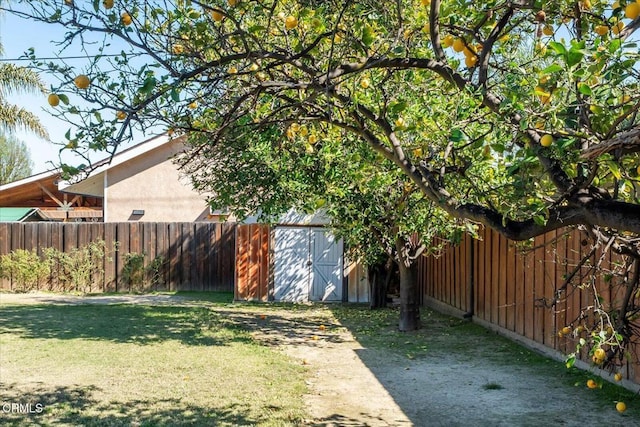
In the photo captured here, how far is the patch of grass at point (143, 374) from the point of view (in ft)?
17.4

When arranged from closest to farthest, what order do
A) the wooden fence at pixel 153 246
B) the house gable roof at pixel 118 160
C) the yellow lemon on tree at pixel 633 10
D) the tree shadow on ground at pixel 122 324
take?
1. the yellow lemon on tree at pixel 633 10
2. the tree shadow on ground at pixel 122 324
3. the wooden fence at pixel 153 246
4. the house gable roof at pixel 118 160

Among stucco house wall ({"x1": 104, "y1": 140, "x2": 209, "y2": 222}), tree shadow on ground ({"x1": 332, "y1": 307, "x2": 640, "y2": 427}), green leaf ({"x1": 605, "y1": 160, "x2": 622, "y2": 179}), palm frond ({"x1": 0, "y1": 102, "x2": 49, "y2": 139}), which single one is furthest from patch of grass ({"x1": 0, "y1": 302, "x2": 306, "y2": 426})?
stucco house wall ({"x1": 104, "y1": 140, "x2": 209, "y2": 222})

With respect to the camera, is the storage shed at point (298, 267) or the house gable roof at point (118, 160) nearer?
the storage shed at point (298, 267)

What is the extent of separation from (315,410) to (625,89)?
13.0 ft

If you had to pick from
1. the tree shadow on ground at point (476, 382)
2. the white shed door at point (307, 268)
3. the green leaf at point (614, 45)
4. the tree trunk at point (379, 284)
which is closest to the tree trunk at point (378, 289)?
the tree trunk at point (379, 284)

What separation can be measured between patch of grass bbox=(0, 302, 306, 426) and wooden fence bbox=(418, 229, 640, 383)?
2.89 m

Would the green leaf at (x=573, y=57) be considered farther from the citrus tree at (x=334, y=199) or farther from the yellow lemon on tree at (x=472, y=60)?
the citrus tree at (x=334, y=199)

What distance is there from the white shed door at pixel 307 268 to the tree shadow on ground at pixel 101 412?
9796 millimetres

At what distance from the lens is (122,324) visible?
10.7 m

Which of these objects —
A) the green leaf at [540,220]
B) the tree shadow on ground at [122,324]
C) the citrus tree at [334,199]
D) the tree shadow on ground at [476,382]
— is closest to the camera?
the green leaf at [540,220]

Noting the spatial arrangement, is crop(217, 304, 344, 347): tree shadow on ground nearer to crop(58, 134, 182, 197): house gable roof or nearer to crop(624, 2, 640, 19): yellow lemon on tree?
crop(58, 134, 182, 197): house gable roof

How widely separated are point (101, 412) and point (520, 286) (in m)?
6.15

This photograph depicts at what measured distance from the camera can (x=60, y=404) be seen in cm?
555

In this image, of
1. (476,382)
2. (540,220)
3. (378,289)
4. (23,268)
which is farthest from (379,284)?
(540,220)
